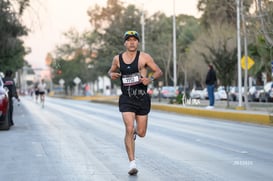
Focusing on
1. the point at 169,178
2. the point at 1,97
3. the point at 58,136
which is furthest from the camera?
the point at 1,97

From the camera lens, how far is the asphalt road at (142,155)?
9.66 metres

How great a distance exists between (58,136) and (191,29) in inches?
2705

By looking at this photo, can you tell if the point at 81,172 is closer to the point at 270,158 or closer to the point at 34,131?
the point at 270,158

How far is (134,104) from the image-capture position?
9758mm

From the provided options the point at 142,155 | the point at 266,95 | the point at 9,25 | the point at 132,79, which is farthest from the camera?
the point at 266,95

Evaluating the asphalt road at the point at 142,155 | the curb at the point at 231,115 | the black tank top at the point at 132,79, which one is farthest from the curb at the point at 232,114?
the black tank top at the point at 132,79

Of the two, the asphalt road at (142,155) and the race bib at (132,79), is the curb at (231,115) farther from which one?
the race bib at (132,79)

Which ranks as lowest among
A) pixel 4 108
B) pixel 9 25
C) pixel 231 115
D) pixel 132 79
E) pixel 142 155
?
pixel 142 155

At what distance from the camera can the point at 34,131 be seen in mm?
18594

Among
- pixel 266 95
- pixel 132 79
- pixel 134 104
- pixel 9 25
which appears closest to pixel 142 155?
pixel 134 104

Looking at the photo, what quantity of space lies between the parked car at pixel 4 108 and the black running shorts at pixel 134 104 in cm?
907

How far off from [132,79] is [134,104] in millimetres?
363

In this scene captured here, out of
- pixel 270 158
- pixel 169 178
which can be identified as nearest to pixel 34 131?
pixel 270 158

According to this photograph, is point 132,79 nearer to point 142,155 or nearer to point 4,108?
point 142,155
